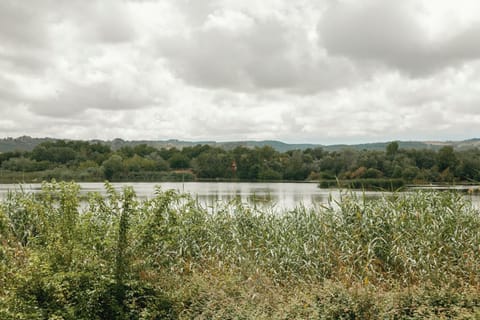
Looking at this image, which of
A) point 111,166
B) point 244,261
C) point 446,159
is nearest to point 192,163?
point 111,166

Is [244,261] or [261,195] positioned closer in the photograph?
[244,261]

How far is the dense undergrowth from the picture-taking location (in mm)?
5391

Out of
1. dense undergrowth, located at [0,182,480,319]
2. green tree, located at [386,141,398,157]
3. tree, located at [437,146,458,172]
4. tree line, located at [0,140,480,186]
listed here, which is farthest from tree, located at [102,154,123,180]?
dense undergrowth, located at [0,182,480,319]

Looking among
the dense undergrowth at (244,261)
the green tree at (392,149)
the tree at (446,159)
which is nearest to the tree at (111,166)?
the green tree at (392,149)

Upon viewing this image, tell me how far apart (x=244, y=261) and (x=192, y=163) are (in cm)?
4100

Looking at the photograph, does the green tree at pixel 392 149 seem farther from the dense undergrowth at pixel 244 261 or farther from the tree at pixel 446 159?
the dense undergrowth at pixel 244 261

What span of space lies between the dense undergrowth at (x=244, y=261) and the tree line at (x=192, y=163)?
1507 centimetres

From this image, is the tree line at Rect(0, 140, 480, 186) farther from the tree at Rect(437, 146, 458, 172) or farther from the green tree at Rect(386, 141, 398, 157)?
the tree at Rect(437, 146, 458, 172)

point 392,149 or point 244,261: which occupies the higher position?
point 392,149

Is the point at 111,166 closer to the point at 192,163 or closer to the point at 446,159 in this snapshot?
the point at 192,163

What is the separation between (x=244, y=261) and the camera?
7699mm

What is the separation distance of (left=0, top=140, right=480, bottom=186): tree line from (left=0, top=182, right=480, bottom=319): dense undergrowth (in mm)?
15071

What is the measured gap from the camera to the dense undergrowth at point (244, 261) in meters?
5.39

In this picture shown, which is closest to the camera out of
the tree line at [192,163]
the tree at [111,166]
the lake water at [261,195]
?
the lake water at [261,195]
